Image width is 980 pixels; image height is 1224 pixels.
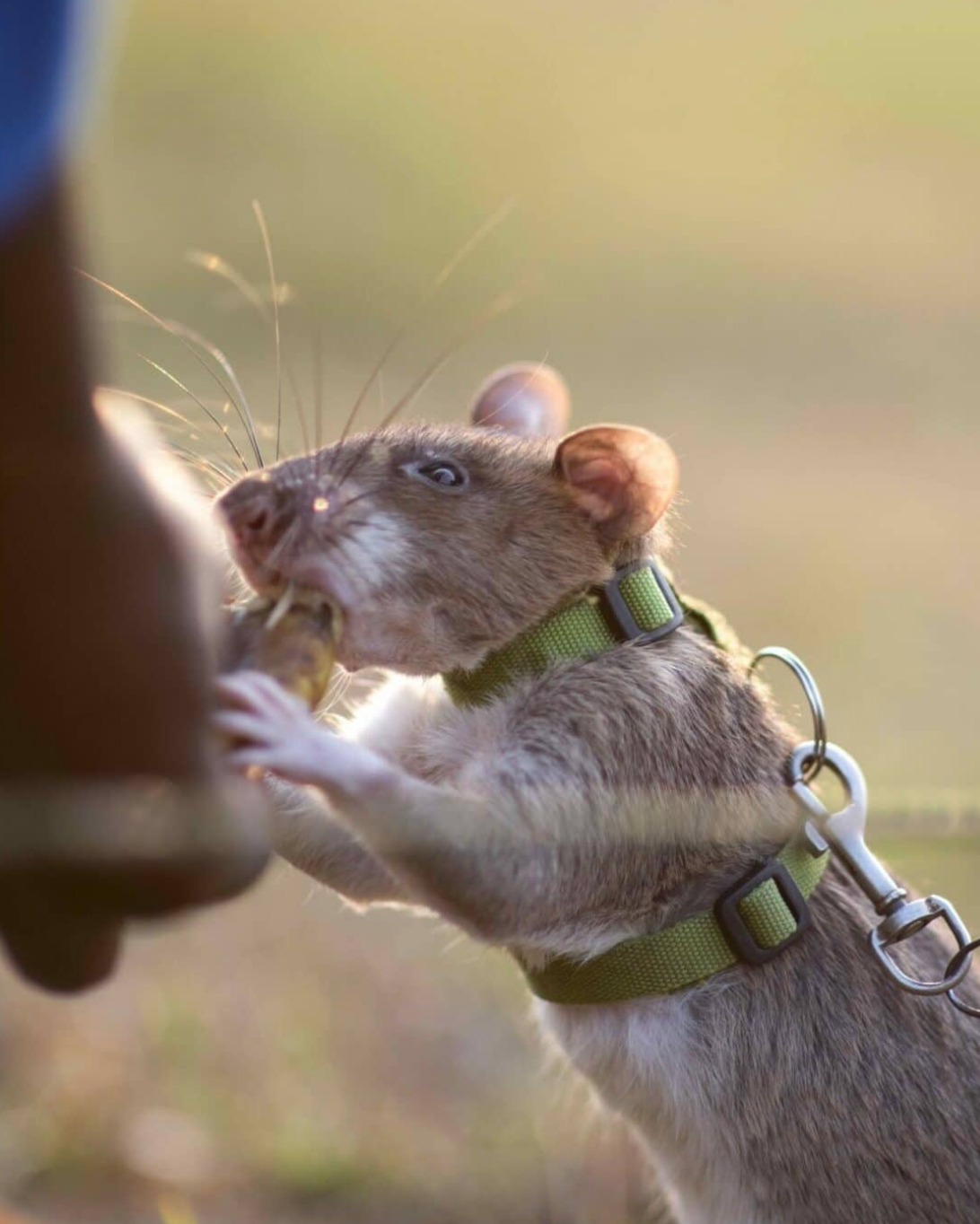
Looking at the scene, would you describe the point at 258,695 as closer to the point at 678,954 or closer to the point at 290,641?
the point at 290,641

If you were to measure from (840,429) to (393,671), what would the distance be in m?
6.23

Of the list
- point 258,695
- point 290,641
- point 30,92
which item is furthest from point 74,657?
point 290,641

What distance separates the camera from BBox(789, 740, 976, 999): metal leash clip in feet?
5.69

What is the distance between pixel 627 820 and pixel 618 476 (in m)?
0.43

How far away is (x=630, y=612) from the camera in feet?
6.34

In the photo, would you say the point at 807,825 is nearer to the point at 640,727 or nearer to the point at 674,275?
the point at 640,727

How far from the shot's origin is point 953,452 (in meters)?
7.53

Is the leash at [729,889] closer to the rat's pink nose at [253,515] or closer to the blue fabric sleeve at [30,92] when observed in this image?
the rat's pink nose at [253,515]

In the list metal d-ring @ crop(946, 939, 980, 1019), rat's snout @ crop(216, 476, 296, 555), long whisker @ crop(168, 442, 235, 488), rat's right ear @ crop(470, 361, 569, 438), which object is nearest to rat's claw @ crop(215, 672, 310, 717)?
rat's snout @ crop(216, 476, 296, 555)

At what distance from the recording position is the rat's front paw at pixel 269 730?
1288 mm

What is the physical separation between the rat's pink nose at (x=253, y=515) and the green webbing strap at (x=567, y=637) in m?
0.34

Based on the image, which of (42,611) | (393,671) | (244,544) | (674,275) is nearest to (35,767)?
(42,611)

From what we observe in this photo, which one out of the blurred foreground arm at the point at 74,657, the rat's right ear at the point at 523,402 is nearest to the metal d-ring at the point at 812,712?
the rat's right ear at the point at 523,402

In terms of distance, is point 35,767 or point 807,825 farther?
point 807,825
